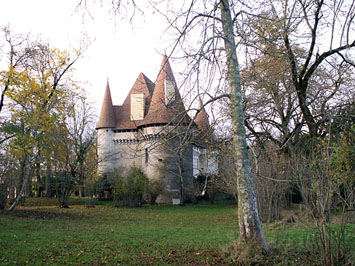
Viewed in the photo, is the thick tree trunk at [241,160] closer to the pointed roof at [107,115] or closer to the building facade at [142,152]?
the building facade at [142,152]

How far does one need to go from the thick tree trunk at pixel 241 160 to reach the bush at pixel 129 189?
17.2 meters

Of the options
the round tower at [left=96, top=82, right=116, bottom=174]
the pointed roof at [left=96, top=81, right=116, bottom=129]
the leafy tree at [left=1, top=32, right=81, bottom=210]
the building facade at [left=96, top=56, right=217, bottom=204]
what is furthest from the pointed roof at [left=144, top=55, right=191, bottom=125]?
the pointed roof at [left=96, top=81, right=116, bottom=129]

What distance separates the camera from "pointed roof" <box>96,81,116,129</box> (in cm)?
3312

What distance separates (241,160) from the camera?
19.2 ft

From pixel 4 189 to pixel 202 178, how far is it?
17.4 m

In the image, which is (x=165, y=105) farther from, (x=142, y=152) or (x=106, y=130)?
(x=106, y=130)

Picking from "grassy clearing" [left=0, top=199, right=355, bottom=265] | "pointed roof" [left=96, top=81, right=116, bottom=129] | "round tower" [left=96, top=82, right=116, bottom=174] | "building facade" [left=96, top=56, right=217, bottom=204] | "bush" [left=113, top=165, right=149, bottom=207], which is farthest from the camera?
"pointed roof" [left=96, top=81, right=116, bottom=129]

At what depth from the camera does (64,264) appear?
563 centimetres

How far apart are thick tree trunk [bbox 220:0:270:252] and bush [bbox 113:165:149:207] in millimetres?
17183

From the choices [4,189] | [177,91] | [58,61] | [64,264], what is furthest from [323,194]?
[58,61]

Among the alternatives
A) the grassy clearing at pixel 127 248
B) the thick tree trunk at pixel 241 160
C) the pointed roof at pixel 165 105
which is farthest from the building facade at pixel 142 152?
the thick tree trunk at pixel 241 160

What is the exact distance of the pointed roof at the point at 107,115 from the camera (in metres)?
33.1

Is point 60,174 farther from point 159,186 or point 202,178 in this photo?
point 202,178

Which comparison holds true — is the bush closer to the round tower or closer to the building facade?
the building facade
